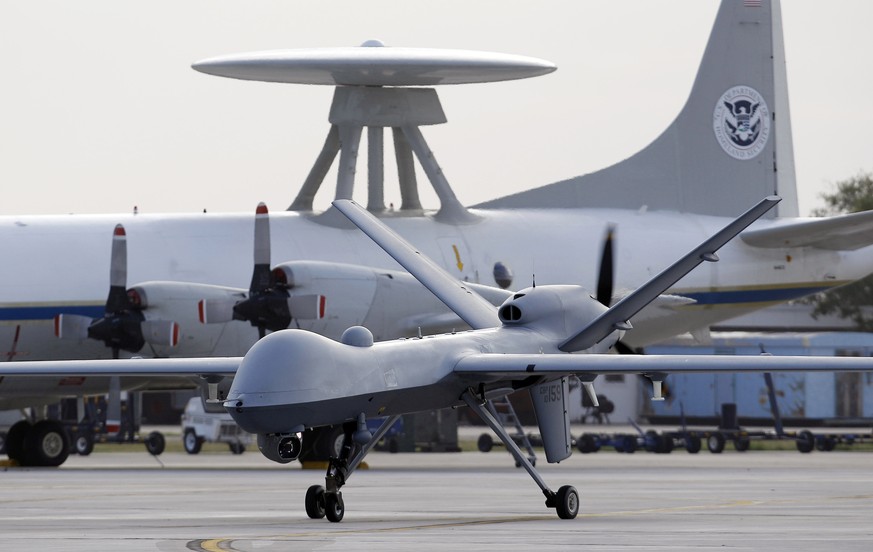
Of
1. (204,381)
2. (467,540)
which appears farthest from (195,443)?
(467,540)

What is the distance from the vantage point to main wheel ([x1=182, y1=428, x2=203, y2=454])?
57.2 metres

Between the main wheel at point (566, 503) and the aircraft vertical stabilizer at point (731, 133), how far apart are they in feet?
86.5

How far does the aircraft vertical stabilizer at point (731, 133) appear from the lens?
4641 centimetres

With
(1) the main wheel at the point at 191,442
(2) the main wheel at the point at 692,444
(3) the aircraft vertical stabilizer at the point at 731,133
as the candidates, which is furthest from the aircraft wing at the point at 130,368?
(1) the main wheel at the point at 191,442

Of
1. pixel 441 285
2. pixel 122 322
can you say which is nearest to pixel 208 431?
pixel 122 322

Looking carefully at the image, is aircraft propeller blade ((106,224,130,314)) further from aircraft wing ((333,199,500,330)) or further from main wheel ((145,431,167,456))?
main wheel ((145,431,167,456))

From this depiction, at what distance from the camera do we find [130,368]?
2023cm

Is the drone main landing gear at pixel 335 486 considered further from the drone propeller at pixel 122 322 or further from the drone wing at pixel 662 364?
the drone propeller at pixel 122 322

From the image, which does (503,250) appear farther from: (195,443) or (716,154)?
(195,443)

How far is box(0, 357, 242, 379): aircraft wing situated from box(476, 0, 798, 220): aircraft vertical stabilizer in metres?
27.1

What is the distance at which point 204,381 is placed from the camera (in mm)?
21031

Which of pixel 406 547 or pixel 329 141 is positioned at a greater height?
pixel 329 141

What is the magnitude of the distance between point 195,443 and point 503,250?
19282 mm

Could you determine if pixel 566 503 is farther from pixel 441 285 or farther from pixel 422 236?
pixel 422 236
